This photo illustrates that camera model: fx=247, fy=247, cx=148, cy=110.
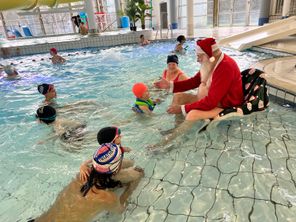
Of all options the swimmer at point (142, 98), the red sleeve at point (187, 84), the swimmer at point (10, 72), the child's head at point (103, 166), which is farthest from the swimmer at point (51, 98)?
the swimmer at point (10, 72)

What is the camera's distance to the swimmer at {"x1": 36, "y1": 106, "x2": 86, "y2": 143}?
3.43 m

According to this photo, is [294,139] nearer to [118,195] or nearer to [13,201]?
[118,195]

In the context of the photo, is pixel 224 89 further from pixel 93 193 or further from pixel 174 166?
pixel 93 193

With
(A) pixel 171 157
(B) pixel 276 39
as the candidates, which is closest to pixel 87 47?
(B) pixel 276 39

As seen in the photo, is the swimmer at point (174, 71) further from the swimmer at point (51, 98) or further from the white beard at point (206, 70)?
the swimmer at point (51, 98)

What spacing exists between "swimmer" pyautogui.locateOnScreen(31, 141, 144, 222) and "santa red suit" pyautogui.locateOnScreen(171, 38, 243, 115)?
1276 mm

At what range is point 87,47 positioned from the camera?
515 inches

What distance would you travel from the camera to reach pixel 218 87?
109 inches

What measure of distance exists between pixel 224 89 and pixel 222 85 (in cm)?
7

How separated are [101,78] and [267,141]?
5.44m

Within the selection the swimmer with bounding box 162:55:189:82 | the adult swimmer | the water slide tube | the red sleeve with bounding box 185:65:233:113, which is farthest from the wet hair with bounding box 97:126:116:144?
the water slide tube

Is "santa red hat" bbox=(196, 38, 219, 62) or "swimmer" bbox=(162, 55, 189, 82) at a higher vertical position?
"santa red hat" bbox=(196, 38, 219, 62)

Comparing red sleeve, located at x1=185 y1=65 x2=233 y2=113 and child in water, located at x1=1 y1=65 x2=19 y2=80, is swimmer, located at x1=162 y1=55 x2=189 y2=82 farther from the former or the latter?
child in water, located at x1=1 y1=65 x2=19 y2=80

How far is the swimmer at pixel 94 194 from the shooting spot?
2043 millimetres
